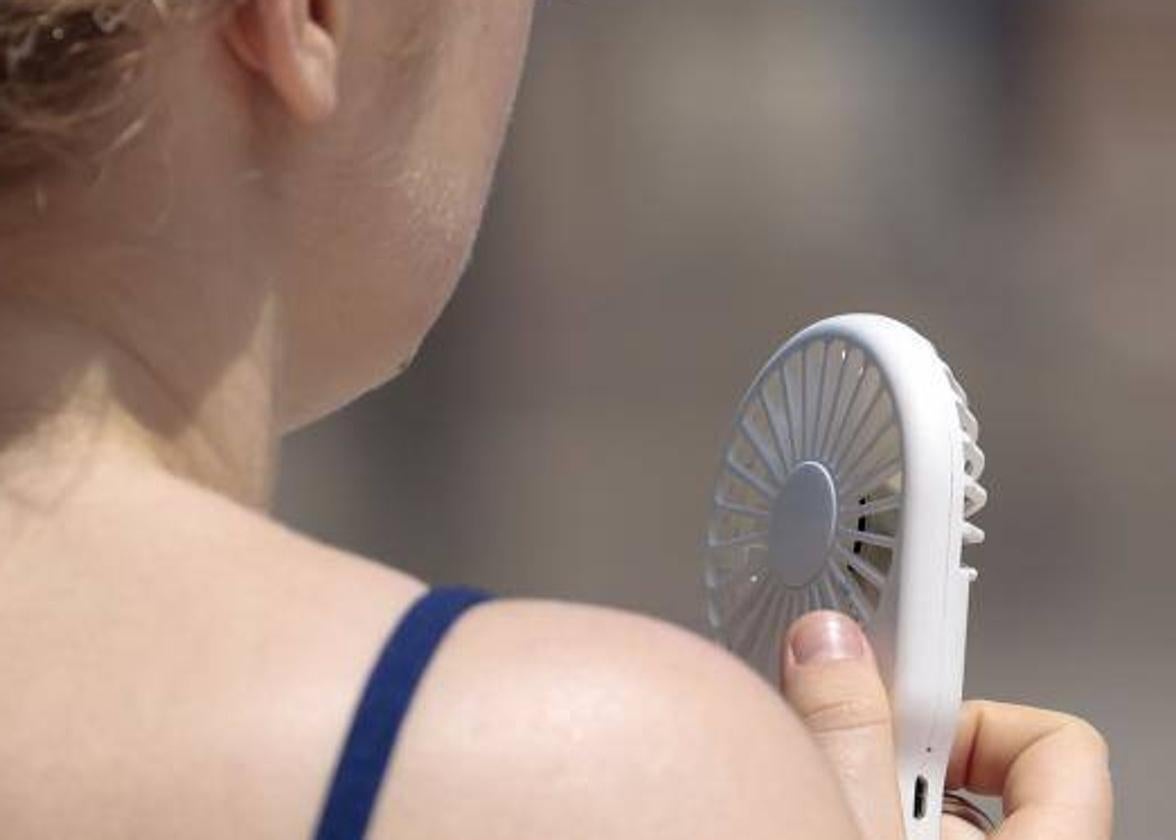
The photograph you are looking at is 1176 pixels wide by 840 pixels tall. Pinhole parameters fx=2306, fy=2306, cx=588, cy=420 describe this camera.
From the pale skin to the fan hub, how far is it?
0.57 feet

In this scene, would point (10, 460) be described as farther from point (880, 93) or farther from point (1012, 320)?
point (880, 93)

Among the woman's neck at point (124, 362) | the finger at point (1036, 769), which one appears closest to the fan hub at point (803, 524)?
the finger at point (1036, 769)

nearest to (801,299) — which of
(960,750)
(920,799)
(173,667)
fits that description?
(960,750)

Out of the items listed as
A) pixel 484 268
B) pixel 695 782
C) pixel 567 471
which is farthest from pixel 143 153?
pixel 484 268

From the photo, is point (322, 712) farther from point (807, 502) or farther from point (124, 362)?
point (807, 502)

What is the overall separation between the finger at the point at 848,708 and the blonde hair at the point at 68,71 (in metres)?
0.42

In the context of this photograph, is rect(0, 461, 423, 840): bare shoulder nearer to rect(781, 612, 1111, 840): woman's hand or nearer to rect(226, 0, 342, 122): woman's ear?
rect(226, 0, 342, 122): woman's ear

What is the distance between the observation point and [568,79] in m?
6.29

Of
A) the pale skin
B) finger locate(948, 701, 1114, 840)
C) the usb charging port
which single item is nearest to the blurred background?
Result: finger locate(948, 701, 1114, 840)

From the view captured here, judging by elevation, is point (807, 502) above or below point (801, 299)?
above

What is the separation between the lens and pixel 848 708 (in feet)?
3.55

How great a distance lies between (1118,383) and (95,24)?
5.25 meters

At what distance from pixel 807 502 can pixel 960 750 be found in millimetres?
166

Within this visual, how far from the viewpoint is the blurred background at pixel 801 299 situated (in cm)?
486
